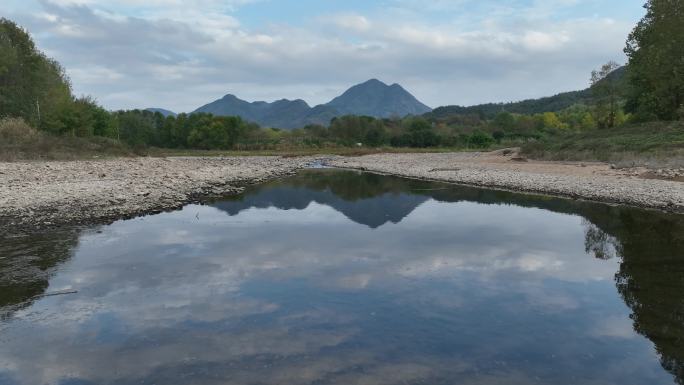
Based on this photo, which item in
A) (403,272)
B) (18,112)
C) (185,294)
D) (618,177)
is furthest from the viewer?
(18,112)

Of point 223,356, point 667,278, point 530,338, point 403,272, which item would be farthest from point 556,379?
point 667,278

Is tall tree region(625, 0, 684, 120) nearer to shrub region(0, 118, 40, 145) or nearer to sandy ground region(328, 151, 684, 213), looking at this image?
sandy ground region(328, 151, 684, 213)

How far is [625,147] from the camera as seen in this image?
42.1 metres

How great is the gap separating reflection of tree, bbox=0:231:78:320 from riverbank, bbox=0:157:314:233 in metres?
1.70

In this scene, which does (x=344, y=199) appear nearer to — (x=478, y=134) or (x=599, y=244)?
(x=599, y=244)

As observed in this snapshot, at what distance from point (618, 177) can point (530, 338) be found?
1128 inches

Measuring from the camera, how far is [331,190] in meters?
35.6

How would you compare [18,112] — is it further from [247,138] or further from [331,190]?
[247,138]

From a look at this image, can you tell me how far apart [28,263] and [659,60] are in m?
54.0

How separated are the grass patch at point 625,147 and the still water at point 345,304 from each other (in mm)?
20498

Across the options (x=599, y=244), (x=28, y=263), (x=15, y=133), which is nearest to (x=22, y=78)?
(x=15, y=133)

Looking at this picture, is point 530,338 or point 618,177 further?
point 618,177

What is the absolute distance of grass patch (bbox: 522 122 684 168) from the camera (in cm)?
3609

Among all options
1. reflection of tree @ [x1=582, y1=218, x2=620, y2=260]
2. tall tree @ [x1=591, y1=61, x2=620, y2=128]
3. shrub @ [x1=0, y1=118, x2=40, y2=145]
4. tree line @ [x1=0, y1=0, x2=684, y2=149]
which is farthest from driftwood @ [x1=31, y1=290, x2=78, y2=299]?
tall tree @ [x1=591, y1=61, x2=620, y2=128]
